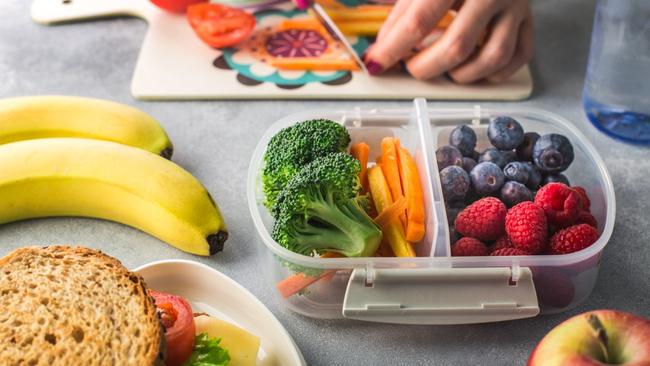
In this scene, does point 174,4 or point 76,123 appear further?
point 174,4

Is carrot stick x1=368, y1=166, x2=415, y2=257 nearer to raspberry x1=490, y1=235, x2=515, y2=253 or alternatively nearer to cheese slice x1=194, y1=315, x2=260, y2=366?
raspberry x1=490, y1=235, x2=515, y2=253

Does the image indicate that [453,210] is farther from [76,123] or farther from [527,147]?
[76,123]

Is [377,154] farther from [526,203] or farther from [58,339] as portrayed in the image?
[58,339]

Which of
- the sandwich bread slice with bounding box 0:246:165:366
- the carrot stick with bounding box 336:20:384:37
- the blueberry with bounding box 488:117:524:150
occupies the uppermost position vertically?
the sandwich bread slice with bounding box 0:246:165:366

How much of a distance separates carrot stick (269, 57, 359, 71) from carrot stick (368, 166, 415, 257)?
391 mm

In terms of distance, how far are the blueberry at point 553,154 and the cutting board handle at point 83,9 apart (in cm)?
85

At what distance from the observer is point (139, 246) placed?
3.55 feet

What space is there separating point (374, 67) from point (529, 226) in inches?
20.7

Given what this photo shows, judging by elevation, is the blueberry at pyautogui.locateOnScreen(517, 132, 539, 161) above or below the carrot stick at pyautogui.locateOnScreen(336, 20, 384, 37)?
above


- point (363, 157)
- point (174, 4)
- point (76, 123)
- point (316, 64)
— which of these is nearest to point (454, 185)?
point (363, 157)

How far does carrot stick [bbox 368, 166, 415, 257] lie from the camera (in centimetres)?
97

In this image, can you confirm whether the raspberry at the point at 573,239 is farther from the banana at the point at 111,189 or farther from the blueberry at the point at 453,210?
the banana at the point at 111,189

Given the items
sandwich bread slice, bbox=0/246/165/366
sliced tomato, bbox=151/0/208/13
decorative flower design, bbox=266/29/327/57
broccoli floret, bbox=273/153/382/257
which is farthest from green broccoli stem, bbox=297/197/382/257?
sliced tomato, bbox=151/0/208/13

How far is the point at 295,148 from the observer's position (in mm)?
1011
